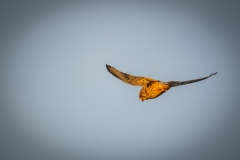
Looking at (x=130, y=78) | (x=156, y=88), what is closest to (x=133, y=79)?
(x=130, y=78)

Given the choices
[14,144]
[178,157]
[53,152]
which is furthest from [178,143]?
[14,144]

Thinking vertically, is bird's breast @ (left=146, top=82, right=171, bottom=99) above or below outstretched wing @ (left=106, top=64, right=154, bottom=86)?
below

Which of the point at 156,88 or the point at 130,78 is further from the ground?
the point at 130,78

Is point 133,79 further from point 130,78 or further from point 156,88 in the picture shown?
point 156,88

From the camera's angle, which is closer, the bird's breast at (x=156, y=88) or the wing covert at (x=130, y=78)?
the bird's breast at (x=156, y=88)

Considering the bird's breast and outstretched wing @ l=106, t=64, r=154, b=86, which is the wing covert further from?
the bird's breast

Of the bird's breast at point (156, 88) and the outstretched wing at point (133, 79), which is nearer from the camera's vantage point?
the bird's breast at point (156, 88)

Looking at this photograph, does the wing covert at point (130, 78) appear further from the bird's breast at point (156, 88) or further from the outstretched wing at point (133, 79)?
the bird's breast at point (156, 88)

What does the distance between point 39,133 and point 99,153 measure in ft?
4.89

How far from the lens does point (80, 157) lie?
6973 millimetres

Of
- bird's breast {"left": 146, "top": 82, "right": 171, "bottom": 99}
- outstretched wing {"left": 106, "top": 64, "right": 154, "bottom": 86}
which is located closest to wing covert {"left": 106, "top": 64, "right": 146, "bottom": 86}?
outstretched wing {"left": 106, "top": 64, "right": 154, "bottom": 86}

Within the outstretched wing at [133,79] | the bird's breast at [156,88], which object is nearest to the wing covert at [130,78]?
the outstretched wing at [133,79]

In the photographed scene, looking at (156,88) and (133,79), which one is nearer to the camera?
(156,88)

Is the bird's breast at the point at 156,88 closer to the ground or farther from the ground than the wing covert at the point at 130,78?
closer to the ground
